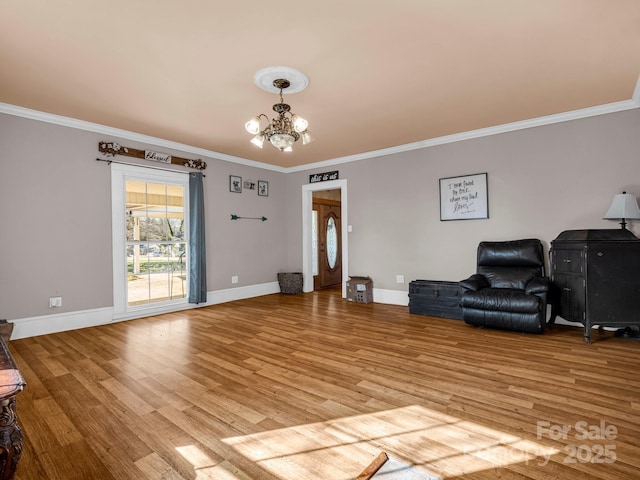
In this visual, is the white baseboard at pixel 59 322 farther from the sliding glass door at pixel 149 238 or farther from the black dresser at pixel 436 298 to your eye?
the black dresser at pixel 436 298

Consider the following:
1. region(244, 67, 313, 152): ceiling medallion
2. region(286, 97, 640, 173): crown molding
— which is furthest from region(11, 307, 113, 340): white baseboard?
region(286, 97, 640, 173): crown molding

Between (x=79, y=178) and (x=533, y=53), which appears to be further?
(x=79, y=178)

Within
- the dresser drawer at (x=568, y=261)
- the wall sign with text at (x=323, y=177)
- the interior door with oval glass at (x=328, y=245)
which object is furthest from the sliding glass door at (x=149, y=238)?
the dresser drawer at (x=568, y=261)

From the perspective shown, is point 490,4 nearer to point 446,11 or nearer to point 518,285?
point 446,11

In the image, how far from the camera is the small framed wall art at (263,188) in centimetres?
641

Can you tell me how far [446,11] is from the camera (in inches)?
84.1

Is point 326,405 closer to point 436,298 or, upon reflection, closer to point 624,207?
point 436,298

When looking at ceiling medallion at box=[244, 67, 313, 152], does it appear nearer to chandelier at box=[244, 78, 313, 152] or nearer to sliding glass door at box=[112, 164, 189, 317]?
chandelier at box=[244, 78, 313, 152]

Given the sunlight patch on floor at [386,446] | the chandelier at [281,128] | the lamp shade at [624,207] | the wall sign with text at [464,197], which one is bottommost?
the sunlight patch on floor at [386,446]

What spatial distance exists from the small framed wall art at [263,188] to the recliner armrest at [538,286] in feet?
15.5

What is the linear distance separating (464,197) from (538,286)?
169 centimetres

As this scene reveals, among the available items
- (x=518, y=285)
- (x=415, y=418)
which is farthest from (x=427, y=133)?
(x=415, y=418)

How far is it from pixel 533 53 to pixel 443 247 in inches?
111

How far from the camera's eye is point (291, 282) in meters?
6.50
